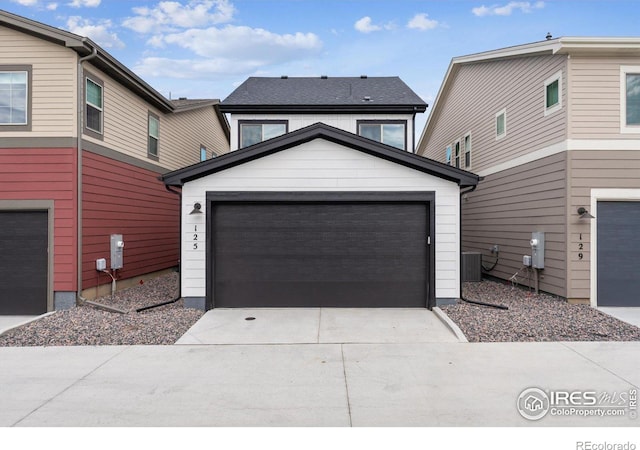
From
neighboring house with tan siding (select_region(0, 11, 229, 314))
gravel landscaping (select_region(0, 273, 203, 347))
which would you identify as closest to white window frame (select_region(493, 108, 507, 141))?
gravel landscaping (select_region(0, 273, 203, 347))

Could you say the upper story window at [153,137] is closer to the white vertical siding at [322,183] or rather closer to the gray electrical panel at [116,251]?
the gray electrical panel at [116,251]

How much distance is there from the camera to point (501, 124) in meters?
11.3

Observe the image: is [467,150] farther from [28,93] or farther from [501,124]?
[28,93]

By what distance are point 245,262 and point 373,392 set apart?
A: 482cm

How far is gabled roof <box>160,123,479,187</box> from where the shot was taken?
26.6 ft

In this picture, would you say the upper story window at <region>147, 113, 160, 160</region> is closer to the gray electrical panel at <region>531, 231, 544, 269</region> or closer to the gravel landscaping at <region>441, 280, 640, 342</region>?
the gravel landscaping at <region>441, 280, 640, 342</region>

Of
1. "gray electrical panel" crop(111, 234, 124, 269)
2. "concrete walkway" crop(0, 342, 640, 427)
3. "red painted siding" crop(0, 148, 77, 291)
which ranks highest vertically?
"red painted siding" crop(0, 148, 77, 291)

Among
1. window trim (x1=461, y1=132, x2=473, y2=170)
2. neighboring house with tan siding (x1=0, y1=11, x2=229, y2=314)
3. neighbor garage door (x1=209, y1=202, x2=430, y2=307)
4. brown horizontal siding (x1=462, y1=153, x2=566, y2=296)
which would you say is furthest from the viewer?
window trim (x1=461, y1=132, x2=473, y2=170)

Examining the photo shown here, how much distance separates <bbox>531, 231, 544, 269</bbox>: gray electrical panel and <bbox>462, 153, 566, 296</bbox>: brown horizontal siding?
0.11m

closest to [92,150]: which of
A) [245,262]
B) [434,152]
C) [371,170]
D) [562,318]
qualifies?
[245,262]

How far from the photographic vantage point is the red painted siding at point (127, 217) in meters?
8.80

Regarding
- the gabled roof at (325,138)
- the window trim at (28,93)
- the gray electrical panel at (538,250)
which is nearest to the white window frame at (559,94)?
the gabled roof at (325,138)

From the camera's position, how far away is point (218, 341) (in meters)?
6.25

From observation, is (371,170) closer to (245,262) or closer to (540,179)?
(245,262)
